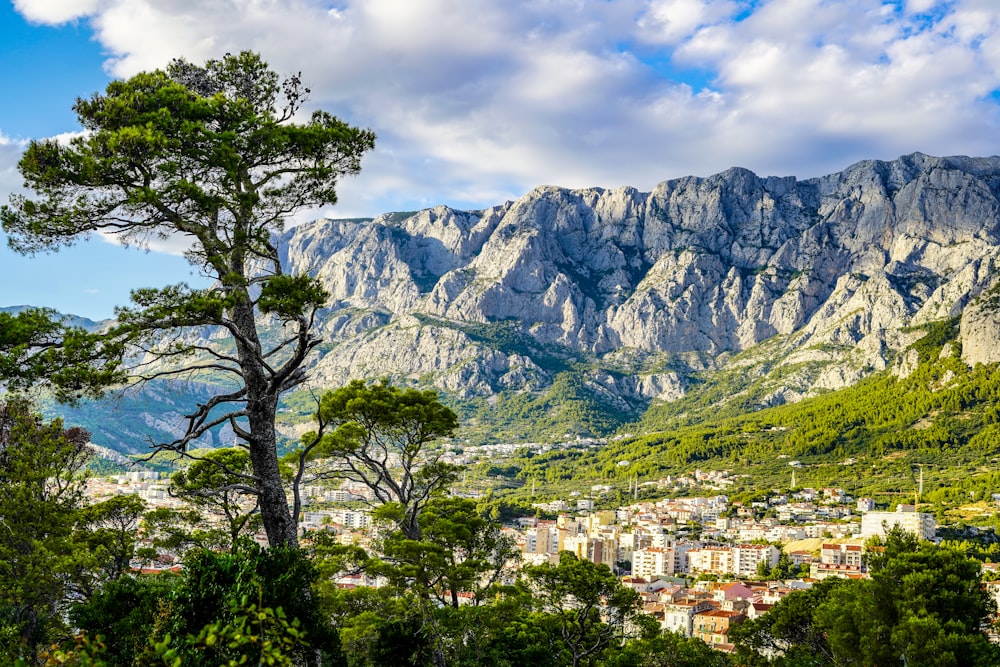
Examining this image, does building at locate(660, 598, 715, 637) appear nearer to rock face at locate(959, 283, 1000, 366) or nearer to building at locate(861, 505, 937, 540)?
building at locate(861, 505, 937, 540)

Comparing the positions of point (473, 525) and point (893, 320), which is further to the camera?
point (893, 320)

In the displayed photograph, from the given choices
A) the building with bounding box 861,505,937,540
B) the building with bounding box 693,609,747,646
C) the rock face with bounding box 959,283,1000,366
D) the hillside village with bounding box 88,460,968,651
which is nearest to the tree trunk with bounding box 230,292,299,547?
the hillside village with bounding box 88,460,968,651

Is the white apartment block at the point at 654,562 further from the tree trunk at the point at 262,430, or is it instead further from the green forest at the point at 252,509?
the tree trunk at the point at 262,430

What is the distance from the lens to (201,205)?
9875 mm

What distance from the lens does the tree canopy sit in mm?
9211

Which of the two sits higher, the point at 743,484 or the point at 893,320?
the point at 893,320

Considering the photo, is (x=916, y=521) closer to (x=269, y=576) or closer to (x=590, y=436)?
(x=269, y=576)

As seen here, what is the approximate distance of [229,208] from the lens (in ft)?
33.3

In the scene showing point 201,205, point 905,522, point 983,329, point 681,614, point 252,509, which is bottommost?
point 681,614

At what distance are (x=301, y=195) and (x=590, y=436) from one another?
188 m

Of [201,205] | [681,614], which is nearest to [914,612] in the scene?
[201,205]

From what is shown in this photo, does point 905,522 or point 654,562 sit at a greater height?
point 905,522

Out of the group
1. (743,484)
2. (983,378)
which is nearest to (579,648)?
(743,484)

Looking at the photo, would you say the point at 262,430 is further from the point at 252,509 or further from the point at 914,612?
the point at 914,612
